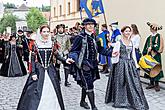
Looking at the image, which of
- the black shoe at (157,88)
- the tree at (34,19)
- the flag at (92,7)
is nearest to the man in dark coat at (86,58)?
the black shoe at (157,88)

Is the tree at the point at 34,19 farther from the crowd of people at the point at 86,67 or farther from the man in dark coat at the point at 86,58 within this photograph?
the man in dark coat at the point at 86,58

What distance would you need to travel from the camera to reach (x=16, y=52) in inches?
456

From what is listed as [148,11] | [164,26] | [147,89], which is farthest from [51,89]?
[148,11]

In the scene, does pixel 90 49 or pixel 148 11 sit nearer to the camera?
pixel 90 49

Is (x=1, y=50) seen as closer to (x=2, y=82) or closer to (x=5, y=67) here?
(x=5, y=67)

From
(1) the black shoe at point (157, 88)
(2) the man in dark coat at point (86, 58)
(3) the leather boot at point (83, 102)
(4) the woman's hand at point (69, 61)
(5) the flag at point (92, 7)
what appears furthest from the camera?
(5) the flag at point (92, 7)

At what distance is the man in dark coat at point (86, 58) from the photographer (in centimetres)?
617

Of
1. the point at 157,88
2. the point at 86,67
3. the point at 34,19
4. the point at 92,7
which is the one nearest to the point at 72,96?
the point at 86,67

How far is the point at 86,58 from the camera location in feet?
20.4

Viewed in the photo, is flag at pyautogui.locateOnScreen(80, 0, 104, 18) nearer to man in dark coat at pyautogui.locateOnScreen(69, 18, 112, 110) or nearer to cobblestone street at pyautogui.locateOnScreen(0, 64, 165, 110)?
cobblestone street at pyautogui.locateOnScreen(0, 64, 165, 110)

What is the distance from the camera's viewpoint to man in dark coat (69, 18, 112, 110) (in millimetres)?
6168

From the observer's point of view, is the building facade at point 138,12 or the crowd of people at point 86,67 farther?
the building facade at point 138,12

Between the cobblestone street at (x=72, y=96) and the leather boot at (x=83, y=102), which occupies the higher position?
the leather boot at (x=83, y=102)

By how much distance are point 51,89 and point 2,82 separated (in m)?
5.20
